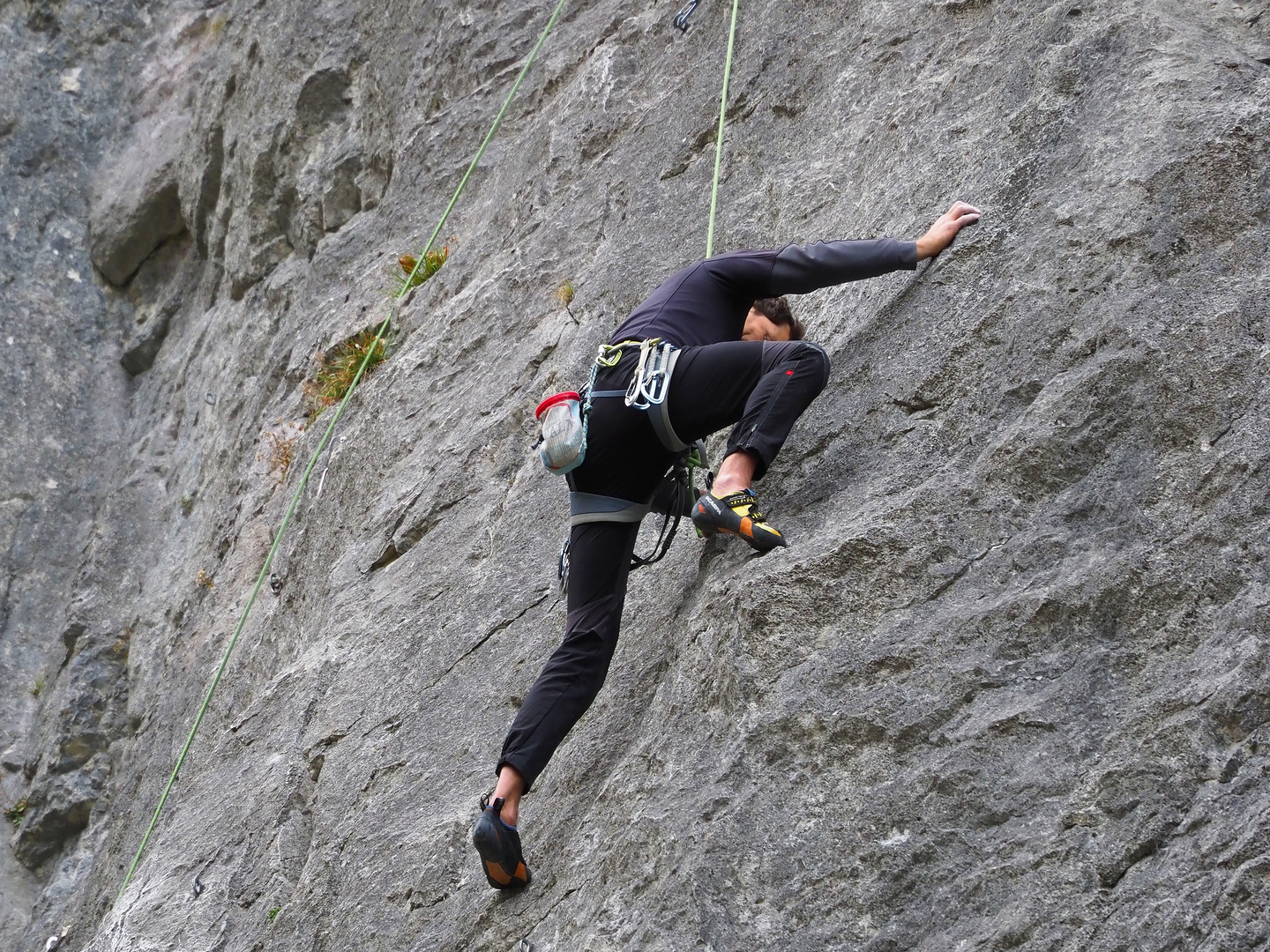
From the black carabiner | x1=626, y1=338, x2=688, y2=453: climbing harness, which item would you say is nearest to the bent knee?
x1=626, y1=338, x2=688, y2=453: climbing harness

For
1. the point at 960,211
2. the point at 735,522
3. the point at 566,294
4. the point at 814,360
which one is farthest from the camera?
the point at 566,294

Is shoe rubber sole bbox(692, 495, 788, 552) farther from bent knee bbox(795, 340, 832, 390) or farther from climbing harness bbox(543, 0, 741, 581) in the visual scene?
bent knee bbox(795, 340, 832, 390)

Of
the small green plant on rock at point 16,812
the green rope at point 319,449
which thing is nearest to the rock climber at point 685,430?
the green rope at point 319,449

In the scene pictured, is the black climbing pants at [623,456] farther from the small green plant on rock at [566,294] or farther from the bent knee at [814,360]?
the small green plant on rock at [566,294]

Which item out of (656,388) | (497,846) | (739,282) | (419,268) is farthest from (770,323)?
(419,268)

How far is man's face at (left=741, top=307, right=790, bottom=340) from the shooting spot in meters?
5.27

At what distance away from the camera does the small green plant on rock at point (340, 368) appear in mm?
8961

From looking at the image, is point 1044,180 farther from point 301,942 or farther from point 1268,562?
point 301,942

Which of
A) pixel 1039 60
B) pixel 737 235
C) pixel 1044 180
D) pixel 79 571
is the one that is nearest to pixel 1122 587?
pixel 1044 180

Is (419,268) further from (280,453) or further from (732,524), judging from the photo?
(732,524)

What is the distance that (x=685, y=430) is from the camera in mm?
4875

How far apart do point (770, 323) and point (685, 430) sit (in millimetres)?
663

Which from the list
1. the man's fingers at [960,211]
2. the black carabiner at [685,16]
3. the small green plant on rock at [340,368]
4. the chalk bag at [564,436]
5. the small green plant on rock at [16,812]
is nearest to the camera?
the chalk bag at [564,436]

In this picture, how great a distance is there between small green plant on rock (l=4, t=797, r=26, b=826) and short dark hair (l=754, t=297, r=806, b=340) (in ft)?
24.5
